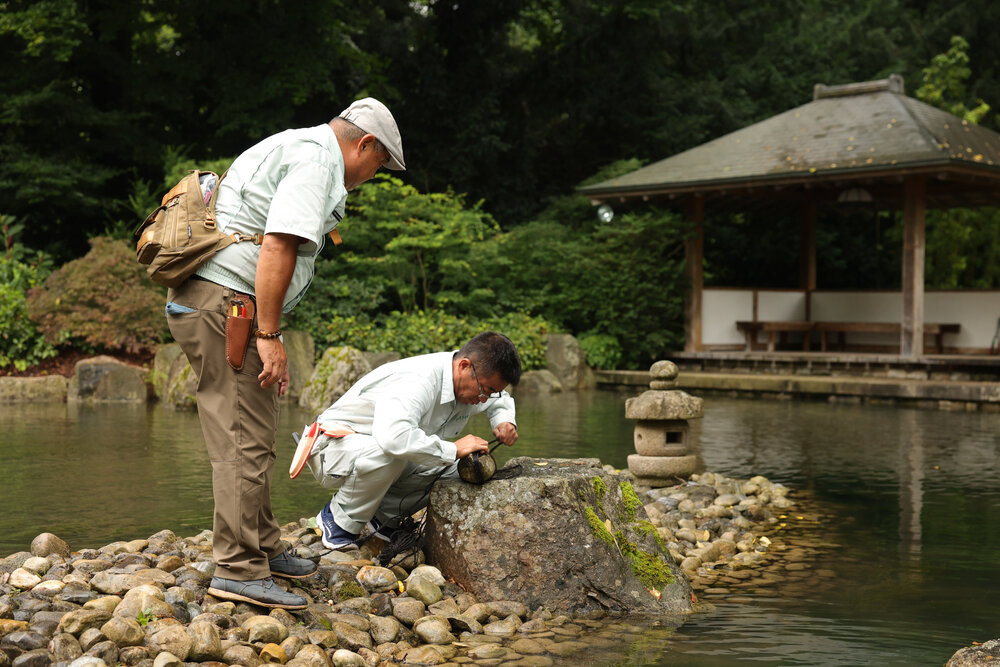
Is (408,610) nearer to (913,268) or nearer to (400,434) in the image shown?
(400,434)

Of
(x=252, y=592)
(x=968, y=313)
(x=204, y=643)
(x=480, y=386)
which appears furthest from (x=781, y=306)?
(x=204, y=643)

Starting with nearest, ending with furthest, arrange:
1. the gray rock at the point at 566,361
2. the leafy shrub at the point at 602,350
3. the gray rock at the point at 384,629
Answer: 1. the gray rock at the point at 384,629
2. the gray rock at the point at 566,361
3. the leafy shrub at the point at 602,350

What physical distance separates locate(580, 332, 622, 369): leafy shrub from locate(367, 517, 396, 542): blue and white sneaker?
1385cm

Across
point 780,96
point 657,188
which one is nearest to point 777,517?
point 657,188

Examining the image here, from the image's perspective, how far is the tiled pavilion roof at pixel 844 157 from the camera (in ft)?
51.7

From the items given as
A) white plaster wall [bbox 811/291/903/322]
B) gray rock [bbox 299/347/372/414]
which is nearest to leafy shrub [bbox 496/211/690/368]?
white plaster wall [bbox 811/291/903/322]

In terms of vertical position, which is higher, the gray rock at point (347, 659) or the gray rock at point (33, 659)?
the gray rock at point (33, 659)

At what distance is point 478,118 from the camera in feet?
76.7

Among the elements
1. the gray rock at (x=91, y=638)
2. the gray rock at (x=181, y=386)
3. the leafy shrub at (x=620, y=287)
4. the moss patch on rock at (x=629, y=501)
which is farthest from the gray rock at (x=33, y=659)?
the leafy shrub at (x=620, y=287)

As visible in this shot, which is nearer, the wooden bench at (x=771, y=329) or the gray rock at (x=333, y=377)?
the gray rock at (x=333, y=377)

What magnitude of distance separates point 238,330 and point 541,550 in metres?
1.63

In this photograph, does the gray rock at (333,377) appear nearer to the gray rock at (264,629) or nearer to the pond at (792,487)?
the pond at (792,487)

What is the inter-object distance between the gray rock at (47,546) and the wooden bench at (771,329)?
15.8 m

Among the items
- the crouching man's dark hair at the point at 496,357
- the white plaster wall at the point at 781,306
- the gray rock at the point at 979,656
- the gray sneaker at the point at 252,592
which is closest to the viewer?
the gray rock at the point at 979,656
